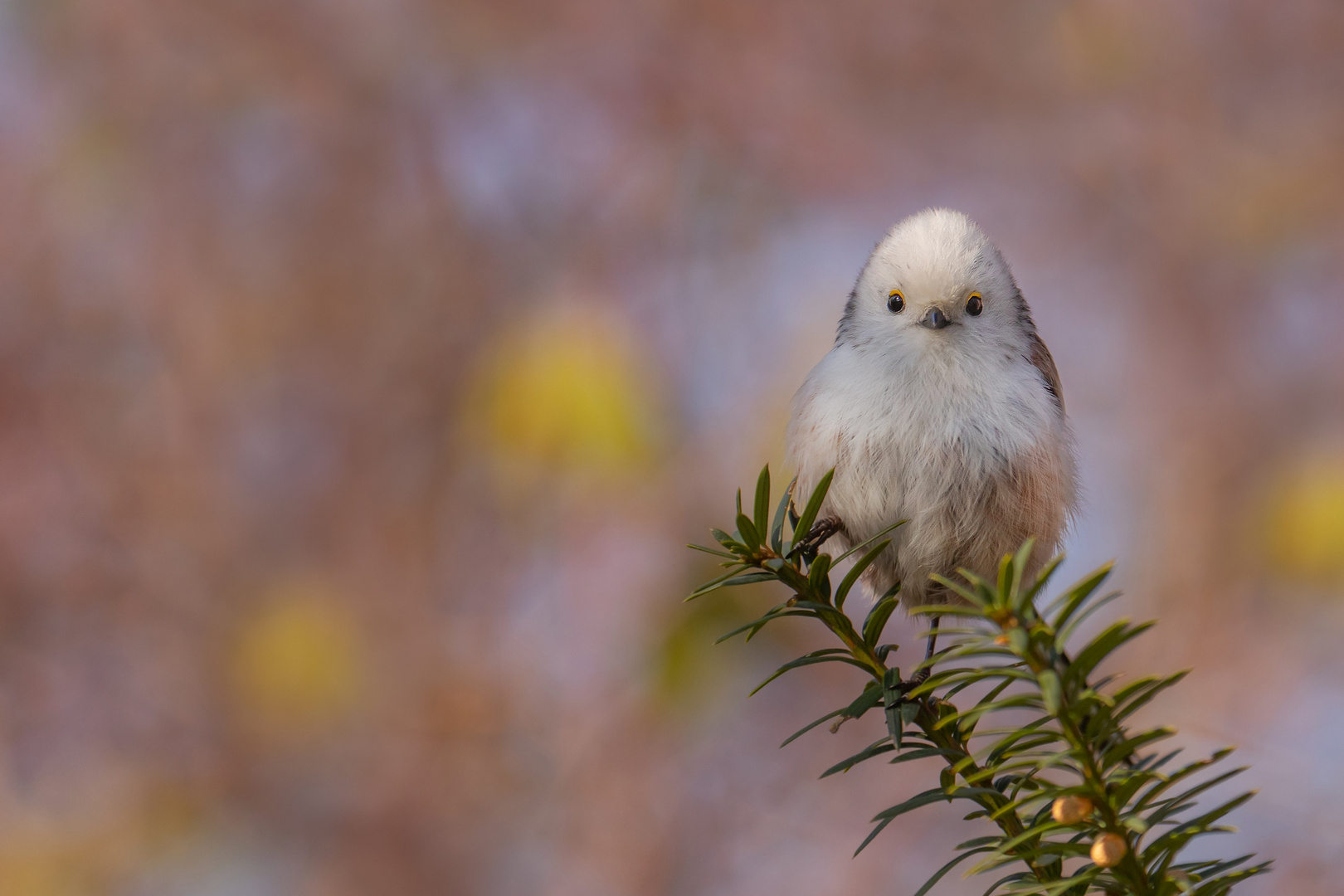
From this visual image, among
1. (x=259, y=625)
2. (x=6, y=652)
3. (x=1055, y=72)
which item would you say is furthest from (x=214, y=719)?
(x=1055, y=72)

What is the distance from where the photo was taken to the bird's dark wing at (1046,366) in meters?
1.28

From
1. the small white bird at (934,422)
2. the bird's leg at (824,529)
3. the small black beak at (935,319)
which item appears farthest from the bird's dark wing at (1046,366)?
the bird's leg at (824,529)

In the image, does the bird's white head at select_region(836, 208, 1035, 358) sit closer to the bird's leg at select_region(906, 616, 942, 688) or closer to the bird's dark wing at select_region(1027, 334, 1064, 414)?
the bird's dark wing at select_region(1027, 334, 1064, 414)

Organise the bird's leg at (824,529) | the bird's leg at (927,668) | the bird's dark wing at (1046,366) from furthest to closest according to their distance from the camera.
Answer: the bird's dark wing at (1046,366)
the bird's leg at (824,529)
the bird's leg at (927,668)

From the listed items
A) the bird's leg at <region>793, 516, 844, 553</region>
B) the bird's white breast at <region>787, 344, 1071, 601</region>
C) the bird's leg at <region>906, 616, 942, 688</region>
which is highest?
the bird's white breast at <region>787, 344, 1071, 601</region>

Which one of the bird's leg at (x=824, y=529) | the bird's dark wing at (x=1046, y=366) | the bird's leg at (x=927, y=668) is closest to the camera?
the bird's leg at (x=927, y=668)

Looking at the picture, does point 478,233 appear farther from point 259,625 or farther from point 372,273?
point 259,625

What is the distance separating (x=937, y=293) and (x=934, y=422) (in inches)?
6.0

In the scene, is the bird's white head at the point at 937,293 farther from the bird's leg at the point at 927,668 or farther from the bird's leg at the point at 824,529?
the bird's leg at the point at 927,668

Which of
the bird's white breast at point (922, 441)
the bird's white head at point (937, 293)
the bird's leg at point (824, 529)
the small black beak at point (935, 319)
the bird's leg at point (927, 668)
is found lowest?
the bird's leg at point (927, 668)

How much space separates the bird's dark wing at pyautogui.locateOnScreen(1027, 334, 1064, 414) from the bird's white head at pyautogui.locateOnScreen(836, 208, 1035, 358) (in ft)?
0.18

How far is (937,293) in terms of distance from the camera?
116cm

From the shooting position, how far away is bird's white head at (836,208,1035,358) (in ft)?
3.78

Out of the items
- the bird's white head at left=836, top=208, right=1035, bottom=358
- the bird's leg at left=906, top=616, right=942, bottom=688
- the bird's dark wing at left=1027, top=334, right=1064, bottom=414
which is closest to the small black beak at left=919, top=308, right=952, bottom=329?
the bird's white head at left=836, top=208, right=1035, bottom=358
